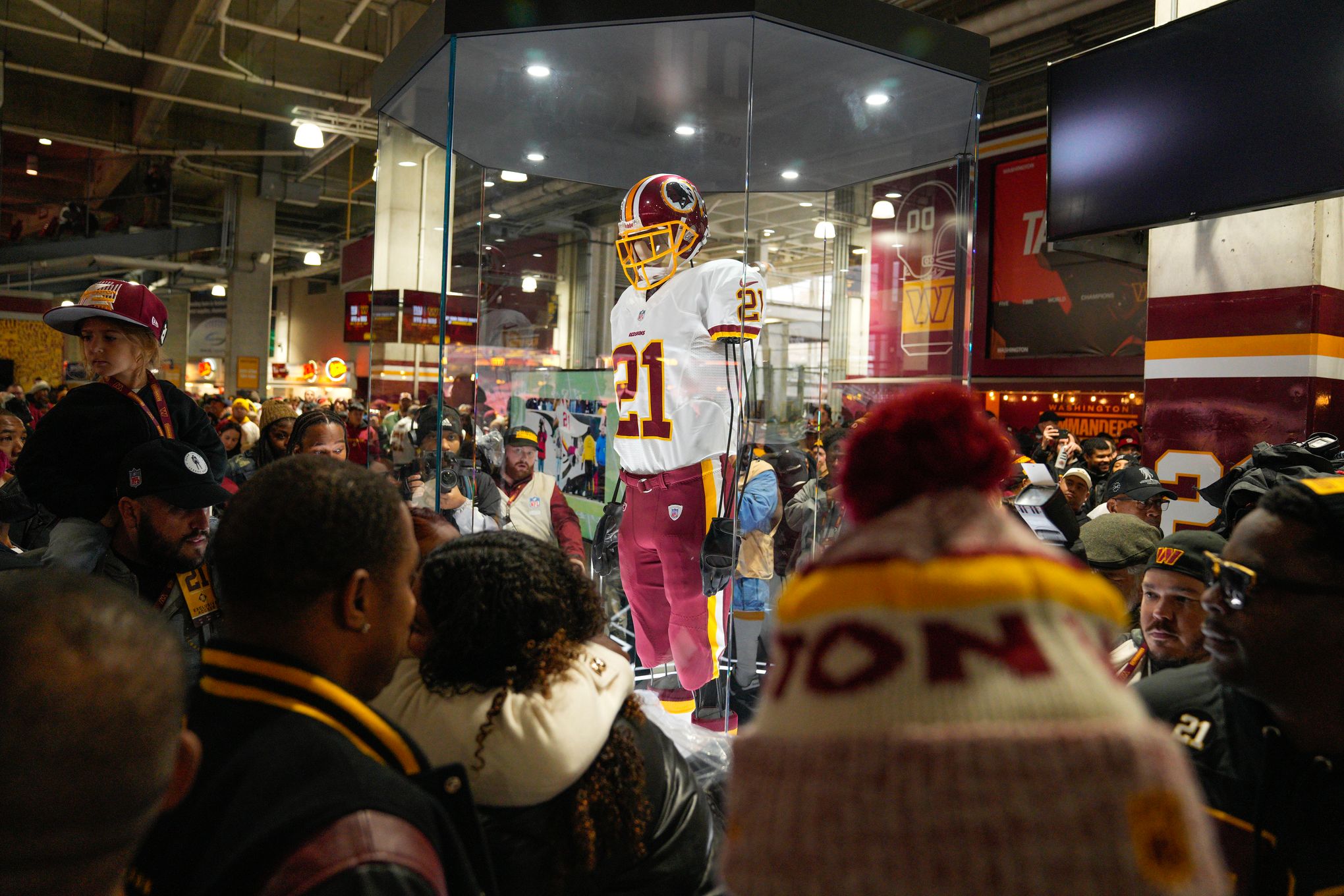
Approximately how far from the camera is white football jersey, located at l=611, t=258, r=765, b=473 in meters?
3.53

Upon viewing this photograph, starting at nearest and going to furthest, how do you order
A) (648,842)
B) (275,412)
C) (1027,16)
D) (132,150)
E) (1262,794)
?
(1262,794) < (648,842) < (275,412) < (1027,16) < (132,150)

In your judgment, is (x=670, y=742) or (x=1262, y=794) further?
(x=670, y=742)

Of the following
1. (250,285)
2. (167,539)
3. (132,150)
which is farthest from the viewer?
(250,285)

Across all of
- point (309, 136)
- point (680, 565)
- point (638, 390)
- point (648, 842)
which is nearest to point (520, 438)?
point (638, 390)

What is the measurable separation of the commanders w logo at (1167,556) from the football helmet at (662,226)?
2.41 meters

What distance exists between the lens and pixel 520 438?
173 inches

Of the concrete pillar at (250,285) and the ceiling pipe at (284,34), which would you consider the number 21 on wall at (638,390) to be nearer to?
the ceiling pipe at (284,34)

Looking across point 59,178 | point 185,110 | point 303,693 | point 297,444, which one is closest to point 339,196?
point 185,110

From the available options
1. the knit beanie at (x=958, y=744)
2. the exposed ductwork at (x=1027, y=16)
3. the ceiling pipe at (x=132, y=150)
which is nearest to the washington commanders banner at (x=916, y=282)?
the knit beanie at (x=958, y=744)

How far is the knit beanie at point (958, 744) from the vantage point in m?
0.62

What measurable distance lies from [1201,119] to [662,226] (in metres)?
2.51

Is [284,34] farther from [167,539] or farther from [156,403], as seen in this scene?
[167,539]

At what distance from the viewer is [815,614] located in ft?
2.31

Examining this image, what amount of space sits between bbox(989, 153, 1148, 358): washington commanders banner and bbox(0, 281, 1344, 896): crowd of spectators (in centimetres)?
914
